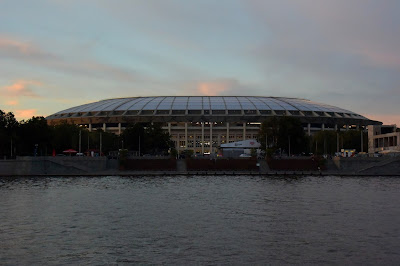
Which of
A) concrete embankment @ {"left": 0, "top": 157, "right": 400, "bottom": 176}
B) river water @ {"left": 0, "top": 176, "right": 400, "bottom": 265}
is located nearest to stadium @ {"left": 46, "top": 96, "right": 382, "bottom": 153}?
concrete embankment @ {"left": 0, "top": 157, "right": 400, "bottom": 176}

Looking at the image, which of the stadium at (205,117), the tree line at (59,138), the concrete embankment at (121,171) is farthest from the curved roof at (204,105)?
the concrete embankment at (121,171)

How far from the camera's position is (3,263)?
24844mm

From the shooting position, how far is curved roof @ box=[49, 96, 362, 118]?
15254 cm

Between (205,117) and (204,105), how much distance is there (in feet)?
30.5

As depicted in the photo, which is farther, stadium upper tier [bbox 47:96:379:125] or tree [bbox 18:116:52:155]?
stadium upper tier [bbox 47:96:379:125]

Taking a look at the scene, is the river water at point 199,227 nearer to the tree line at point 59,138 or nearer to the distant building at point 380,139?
the tree line at point 59,138

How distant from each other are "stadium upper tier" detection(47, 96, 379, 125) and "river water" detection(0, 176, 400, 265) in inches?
3551

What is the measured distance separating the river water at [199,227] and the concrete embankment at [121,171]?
31.8m

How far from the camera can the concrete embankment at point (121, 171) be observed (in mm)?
Answer: 88750

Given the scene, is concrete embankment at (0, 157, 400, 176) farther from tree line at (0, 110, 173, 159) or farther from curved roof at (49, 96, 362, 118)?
curved roof at (49, 96, 362, 118)

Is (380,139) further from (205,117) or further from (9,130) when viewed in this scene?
(9,130)

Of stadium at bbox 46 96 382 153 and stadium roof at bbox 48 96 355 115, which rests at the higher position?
stadium roof at bbox 48 96 355 115

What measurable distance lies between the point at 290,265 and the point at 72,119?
134373mm

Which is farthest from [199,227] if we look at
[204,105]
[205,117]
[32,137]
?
[204,105]
